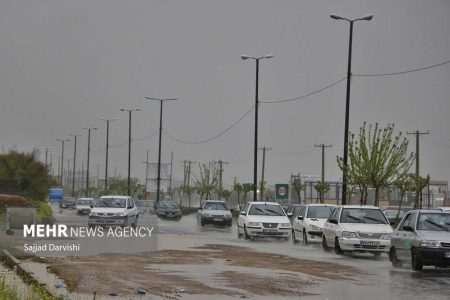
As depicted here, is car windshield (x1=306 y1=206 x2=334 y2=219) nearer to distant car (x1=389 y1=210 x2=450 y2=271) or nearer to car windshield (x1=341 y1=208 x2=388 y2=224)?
car windshield (x1=341 y1=208 x2=388 y2=224)

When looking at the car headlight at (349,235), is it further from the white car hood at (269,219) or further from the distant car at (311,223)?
the white car hood at (269,219)

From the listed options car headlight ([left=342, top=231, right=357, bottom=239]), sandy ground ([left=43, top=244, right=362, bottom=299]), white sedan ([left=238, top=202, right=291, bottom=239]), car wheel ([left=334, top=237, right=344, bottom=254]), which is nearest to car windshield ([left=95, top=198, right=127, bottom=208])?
white sedan ([left=238, top=202, right=291, bottom=239])

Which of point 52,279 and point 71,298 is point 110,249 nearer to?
point 52,279

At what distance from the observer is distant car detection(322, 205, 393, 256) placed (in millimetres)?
28422

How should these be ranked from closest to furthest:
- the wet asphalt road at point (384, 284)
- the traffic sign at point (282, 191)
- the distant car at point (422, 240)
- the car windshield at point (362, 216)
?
the wet asphalt road at point (384, 284) < the distant car at point (422, 240) < the car windshield at point (362, 216) < the traffic sign at point (282, 191)

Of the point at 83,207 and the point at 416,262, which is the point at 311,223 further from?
the point at 83,207

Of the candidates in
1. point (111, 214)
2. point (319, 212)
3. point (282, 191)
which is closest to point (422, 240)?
point (319, 212)

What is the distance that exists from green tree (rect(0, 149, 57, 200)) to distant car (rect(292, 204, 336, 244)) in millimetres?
26227

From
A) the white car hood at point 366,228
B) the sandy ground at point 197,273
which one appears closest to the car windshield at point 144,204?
the white car hood at point 366,228

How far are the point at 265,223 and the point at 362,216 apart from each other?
770 centimetres

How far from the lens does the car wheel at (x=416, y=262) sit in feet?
72.1

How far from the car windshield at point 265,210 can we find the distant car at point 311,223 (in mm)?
1116

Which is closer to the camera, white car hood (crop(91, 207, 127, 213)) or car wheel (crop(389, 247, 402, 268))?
car wheel (crop(389, 247, 402, 268))

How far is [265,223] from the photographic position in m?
37.0
